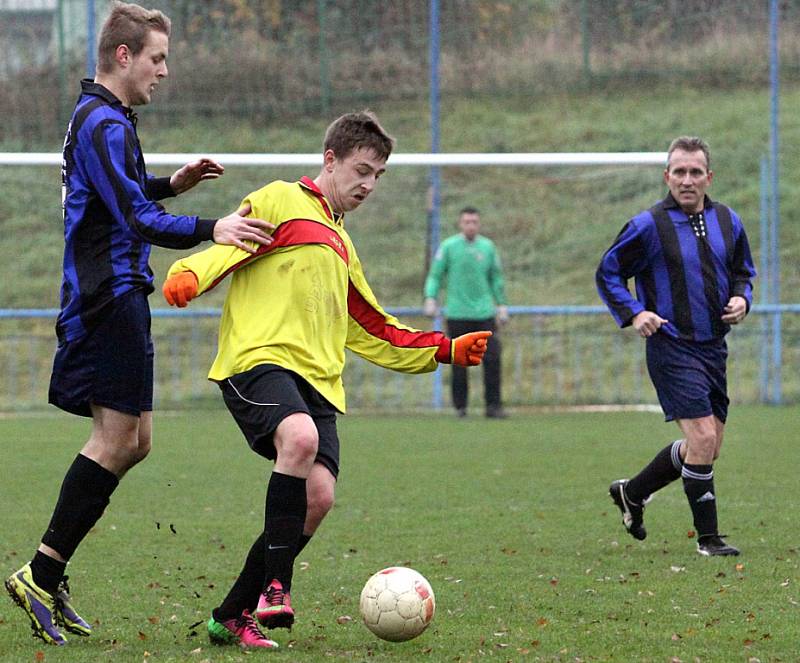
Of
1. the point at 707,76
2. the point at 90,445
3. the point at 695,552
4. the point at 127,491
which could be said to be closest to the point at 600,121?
the point at 707,76

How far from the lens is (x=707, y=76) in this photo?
1711 cm

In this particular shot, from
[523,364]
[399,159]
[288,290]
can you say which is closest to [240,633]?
[288,290]

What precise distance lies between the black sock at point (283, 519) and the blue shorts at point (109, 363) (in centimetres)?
58

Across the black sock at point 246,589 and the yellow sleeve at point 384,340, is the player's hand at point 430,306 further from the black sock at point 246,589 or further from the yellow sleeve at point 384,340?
the black sock at point 246,589

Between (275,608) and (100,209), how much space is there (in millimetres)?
1349

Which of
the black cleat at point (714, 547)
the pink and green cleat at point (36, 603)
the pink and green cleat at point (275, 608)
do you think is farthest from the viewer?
the black cleat at point (714, 547)

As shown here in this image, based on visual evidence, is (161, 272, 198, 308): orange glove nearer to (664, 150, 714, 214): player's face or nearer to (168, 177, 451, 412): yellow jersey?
(168, 177, 451, 412): yellow jersey

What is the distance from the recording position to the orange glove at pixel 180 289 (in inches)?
167

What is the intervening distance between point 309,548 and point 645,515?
1992 millimetres

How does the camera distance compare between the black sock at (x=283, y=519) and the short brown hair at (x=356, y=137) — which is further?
the short brown hair at (x=356, y=137)

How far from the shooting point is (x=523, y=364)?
50.4ft

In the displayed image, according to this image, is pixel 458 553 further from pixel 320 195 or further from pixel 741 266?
pixel 320 195

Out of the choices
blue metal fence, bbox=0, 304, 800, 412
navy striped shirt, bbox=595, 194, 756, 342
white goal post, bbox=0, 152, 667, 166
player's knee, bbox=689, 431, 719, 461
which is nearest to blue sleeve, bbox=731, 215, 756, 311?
navy striped shirt, bbox=595, 194, 756, 342

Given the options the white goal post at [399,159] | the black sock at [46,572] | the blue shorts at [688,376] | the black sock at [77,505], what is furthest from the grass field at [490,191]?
the black sock at [46,572]
